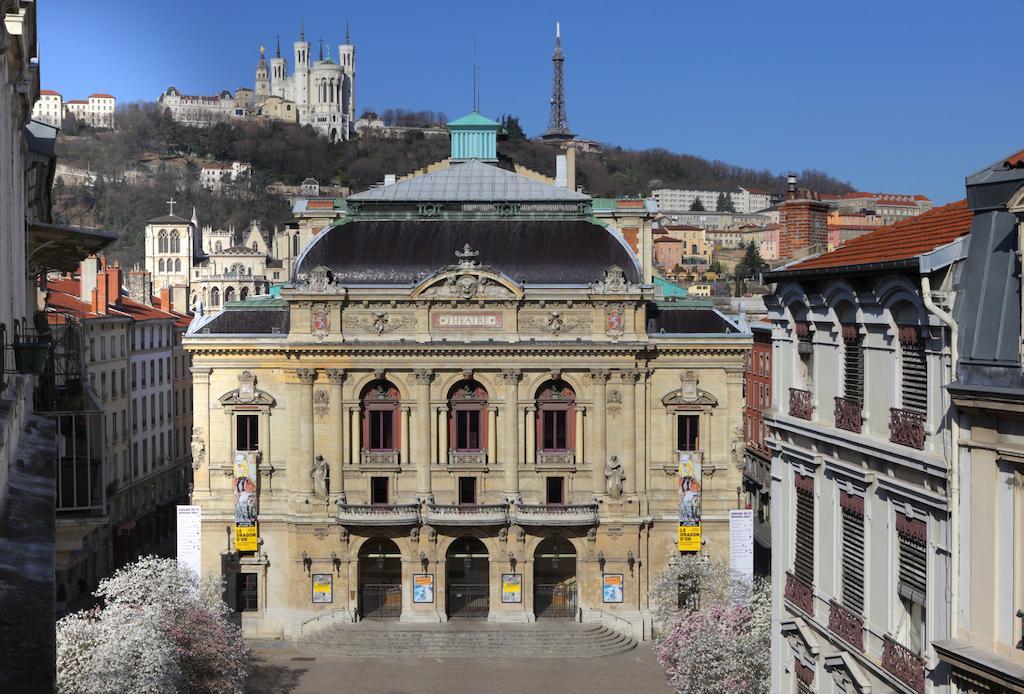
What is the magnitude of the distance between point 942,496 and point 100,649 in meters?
29.2

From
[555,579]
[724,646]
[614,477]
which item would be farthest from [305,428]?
[724,646]

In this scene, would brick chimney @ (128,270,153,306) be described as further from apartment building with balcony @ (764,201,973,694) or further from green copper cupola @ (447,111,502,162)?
apartment building with balcony @ (764,201,973,694)

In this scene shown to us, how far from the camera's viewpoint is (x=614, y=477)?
2458 inches

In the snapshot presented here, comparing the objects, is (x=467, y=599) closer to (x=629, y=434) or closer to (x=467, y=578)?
(x=467, y=578)

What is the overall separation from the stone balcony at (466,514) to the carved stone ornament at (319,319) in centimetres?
956

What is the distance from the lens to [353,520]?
6125cm

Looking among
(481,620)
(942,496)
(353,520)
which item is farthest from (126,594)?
(942,496)

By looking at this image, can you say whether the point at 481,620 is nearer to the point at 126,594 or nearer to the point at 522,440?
the point at 522,440

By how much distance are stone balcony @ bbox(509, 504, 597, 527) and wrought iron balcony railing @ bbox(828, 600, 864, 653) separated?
36.5 meters

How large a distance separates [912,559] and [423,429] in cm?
4216

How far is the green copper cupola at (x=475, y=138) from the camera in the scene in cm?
7850

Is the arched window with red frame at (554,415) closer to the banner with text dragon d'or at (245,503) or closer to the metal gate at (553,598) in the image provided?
the metal gate at (553,598)

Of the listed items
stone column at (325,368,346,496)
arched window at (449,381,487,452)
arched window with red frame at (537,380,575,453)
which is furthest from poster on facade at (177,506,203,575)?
arched window with red frame at (537,380,575,453)

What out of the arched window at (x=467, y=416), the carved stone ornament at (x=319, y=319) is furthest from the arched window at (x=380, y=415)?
the carved stone ornament at (x=319, y=319)
